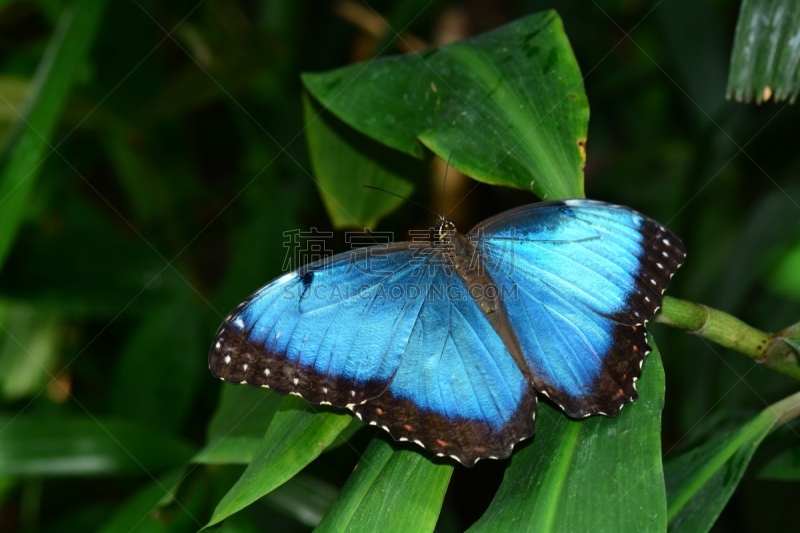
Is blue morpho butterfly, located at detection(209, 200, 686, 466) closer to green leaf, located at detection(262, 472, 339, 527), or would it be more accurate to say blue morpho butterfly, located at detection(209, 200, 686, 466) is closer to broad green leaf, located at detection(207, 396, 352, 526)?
broad green leaf, located at detection(207, 396, 352, 526)

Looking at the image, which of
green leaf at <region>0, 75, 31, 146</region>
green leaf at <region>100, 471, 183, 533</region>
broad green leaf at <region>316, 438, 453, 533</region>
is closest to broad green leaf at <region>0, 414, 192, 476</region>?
green leaf at <region>100, 471, 183, 533</region>

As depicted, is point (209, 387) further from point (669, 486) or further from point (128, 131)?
point (669, 486)

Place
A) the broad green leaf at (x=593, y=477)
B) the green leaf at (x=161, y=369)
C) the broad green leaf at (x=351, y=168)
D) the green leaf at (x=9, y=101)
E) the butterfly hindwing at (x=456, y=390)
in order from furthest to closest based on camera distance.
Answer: the green leaf at (x=9, y=101)
the green leaf at (x=161, y=369)
the broad green leaf at (x=351, y=168)
the butterfly hindwing at (x=456, y=390)
the broad green leaf at (x=593, y=477)

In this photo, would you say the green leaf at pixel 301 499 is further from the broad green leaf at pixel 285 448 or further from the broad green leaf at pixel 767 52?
the broad green leaf at pixel 767 52

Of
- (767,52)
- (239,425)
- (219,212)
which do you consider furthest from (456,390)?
(219,212)

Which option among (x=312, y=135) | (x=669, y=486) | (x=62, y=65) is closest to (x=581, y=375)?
(x=669, y=486)

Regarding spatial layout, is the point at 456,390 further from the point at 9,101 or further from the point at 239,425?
the point at 9,101

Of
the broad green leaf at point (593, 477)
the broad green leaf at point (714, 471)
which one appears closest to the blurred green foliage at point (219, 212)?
the broad green leaf at point (714, 471)
